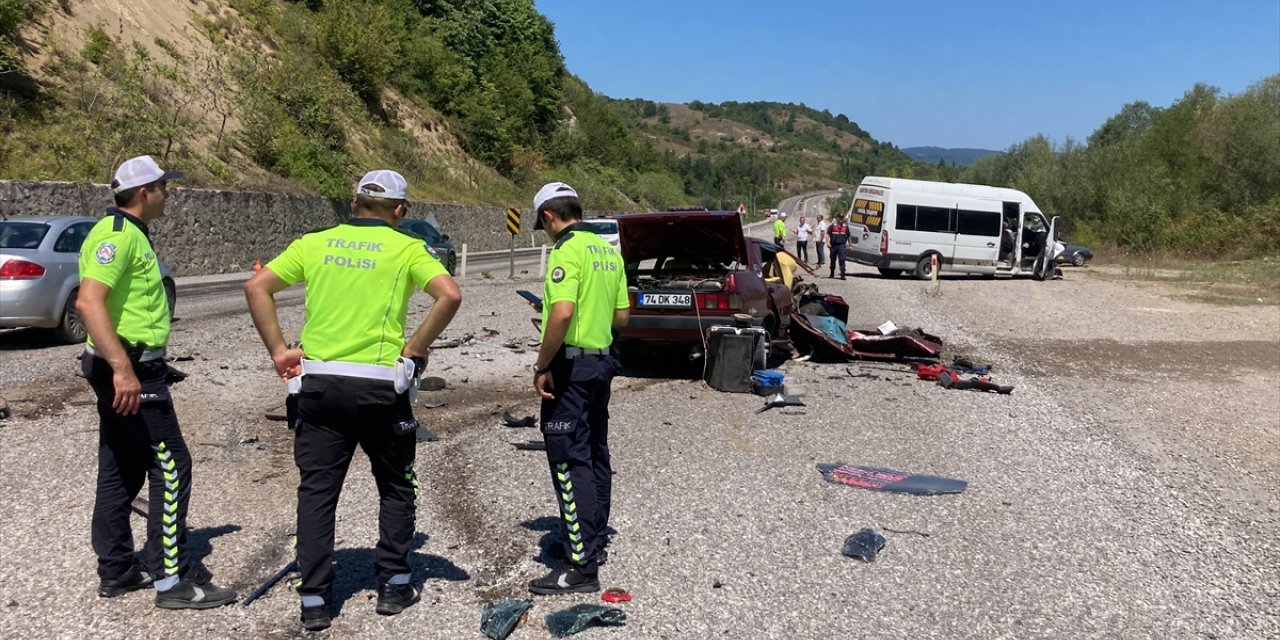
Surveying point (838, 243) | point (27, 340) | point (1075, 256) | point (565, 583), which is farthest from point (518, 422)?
point (1075, 256)

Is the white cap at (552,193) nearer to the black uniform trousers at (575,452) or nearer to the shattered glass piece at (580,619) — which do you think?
the black uniform trousers at (575,452)

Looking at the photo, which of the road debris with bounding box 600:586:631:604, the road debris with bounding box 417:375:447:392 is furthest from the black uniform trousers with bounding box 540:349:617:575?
the road debris with bounding box 417:375:447:392

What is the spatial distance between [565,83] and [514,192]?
115 ft

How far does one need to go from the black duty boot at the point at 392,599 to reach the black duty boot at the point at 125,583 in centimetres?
110

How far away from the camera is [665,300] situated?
33.4 feet

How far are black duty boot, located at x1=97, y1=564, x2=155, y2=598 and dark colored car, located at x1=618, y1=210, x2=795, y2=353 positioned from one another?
6328 mm

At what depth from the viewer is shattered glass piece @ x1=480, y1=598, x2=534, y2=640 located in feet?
12.8

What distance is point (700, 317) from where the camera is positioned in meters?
10.2

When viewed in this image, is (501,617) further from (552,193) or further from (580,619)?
(552,193)

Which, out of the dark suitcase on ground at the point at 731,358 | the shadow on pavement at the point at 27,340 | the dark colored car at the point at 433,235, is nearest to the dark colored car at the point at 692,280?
the dark suitcase on ground at the point at 731,358

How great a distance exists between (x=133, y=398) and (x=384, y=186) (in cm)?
Answer: 132

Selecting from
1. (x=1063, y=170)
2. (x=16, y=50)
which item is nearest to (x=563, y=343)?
(x=16, y=50)

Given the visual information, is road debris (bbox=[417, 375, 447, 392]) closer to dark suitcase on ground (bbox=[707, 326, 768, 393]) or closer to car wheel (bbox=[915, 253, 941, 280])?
dark suitcase on ground (bbox=[707, 326, 768, 393])

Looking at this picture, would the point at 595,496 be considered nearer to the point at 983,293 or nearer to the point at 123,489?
the point at 123,489
